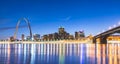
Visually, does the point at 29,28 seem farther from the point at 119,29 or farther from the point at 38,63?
the point at 38,63

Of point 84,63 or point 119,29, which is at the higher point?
point 119,29

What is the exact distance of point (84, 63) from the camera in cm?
5369

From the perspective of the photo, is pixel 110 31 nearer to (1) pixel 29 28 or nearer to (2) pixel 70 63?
(2) pixel 70 63

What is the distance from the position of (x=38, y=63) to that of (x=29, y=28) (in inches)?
4681

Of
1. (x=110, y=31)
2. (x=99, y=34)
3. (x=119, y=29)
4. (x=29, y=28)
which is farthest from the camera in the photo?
(x=29, y=28)

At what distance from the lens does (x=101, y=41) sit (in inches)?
5723

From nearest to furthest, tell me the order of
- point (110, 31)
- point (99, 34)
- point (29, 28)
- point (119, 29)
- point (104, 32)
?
point (119, 29)
point (110, 31)
point (104, 32)
point (99, 34)
point (29, 28)

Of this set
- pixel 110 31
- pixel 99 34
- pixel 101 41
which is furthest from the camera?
pixel 101 41

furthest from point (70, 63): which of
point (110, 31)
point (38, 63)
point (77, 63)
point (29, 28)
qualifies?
point (29, 28)

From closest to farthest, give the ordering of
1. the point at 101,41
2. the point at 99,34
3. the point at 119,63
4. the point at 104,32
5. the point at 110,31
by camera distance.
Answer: the point at 119,63
the point at 110,31
the point at 104,32
the point at 99,34
the point at 101,41

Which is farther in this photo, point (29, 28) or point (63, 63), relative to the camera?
point (29, 28)

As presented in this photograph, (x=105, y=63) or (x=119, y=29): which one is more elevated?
(x=119, y=29)

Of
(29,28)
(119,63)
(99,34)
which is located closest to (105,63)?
(119,63)

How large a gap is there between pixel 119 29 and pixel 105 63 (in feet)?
157
